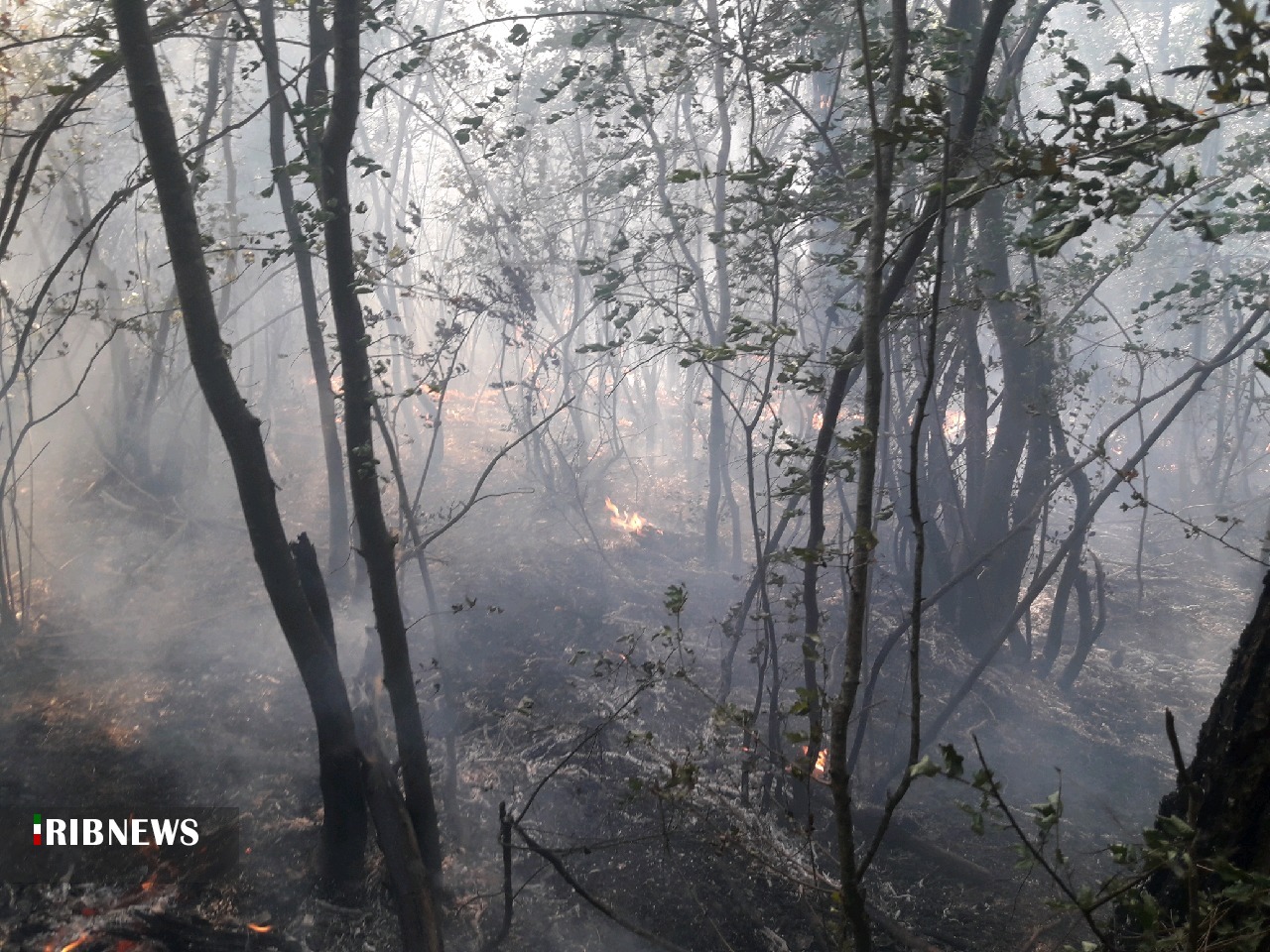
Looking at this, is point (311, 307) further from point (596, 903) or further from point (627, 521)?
point (627, 521)

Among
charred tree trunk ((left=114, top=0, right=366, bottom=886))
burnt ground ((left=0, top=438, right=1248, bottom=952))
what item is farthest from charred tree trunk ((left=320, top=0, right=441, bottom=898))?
burnt ground ((left=0, top=438, right=1248, bottom=952))

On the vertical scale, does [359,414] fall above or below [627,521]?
above

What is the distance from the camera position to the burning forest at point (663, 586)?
265 centimetres

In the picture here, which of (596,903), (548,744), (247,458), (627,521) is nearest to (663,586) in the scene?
(627,521)

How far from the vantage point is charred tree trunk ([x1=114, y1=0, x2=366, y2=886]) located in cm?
357

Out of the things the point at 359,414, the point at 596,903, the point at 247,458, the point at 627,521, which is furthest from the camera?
the point at 627,521

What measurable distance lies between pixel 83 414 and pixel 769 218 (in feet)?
46.4

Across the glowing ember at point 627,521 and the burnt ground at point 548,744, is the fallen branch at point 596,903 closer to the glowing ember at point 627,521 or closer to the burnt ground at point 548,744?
the burnt ground at point 548,744

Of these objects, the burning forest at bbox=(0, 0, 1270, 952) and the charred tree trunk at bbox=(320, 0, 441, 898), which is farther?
the charred tree trunk at bbox=(320, 0, 441, 898)

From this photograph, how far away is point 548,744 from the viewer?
700 cm

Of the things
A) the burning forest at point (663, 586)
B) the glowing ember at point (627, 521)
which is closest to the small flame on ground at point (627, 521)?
the glowing ember at point (627, 521)

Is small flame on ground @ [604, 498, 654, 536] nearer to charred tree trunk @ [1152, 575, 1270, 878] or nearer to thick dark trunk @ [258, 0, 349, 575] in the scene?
thick dark trunk @ [258, 0, 349, 575]

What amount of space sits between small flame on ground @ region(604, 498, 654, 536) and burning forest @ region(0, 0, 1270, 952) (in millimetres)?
168

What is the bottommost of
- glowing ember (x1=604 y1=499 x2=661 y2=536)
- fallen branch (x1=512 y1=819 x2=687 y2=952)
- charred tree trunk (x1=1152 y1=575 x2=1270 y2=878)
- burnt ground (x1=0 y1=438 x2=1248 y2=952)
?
burnt ground (x1=0 y1=438 x2=1248 y2=952)
